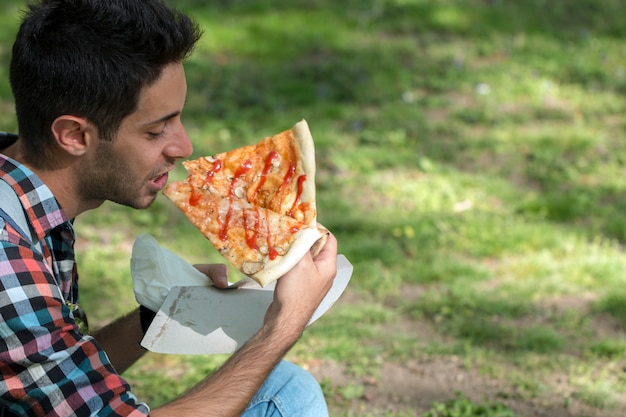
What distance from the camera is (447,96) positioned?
777 cm

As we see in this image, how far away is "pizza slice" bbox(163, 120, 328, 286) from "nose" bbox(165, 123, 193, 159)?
0.28m

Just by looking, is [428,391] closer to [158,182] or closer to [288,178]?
[288,178]

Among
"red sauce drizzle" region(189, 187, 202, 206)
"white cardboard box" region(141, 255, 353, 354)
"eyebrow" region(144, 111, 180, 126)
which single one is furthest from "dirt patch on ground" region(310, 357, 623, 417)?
"eyebrow" region(144, 111, 180, 126)

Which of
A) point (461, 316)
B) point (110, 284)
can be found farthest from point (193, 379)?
point (461, 316)

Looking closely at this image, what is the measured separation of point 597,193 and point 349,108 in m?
2.28

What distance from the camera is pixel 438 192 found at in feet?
20.4

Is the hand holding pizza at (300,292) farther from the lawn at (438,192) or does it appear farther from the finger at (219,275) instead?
the lawn at (438,192)

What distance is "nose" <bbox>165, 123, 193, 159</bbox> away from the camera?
2656 millimetres

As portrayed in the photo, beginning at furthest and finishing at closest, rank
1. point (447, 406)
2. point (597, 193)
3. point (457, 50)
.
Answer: point (457, 50), point (597, 193), point (447, 406)

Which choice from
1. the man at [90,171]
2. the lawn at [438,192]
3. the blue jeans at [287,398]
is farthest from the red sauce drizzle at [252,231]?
the lawn at [438,192]

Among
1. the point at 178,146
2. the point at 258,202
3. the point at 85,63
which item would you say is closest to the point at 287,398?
the point at 258,202

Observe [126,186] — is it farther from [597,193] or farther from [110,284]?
[597,193]

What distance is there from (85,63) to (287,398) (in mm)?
1253

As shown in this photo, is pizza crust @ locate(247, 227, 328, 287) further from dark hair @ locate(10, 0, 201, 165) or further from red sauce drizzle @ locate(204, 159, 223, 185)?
dark hair @ locate(10, 0, 201, 165)
